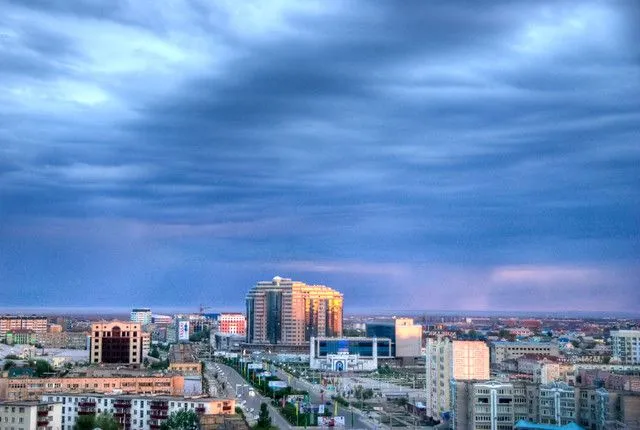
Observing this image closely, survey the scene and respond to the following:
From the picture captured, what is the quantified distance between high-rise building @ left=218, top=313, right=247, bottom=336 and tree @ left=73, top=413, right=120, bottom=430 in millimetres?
64315

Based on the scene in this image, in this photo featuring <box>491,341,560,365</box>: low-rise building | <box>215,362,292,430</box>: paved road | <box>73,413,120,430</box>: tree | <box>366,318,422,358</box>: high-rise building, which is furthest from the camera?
<box>366,318,422,358</box>: high-rise building

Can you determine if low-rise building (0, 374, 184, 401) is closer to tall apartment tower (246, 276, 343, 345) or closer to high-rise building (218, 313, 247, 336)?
tall apartment tower (246, 276, 343, 345)

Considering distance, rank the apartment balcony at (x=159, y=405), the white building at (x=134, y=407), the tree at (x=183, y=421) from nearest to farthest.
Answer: the tree at (x=183, y=421) → the white building at (x=134, y=407) → the apartment balcony at (x=159, y=405)

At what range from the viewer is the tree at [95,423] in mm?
20578

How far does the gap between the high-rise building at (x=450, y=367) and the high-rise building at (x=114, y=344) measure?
17120 millimetres

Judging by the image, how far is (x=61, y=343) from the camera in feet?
216

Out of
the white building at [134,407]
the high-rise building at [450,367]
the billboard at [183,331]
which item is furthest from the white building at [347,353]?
the white building at [134,407]

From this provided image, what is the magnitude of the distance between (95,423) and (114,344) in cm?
2051

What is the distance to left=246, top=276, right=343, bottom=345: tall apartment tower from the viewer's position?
214 feet

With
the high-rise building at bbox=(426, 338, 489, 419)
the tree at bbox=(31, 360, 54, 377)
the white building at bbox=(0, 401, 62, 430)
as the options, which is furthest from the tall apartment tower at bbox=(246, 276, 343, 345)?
the white building at bbox=(0, 401, 62, 430)

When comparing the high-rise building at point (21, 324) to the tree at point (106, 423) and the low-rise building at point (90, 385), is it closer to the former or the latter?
the low-rise building at point (90, 385)

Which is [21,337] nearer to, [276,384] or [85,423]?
[276,384]

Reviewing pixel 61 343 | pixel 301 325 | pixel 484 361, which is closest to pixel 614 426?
pixel 484 361

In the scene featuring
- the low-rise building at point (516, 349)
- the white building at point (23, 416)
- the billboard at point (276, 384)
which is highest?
the low-rise building at point (516, 349)
